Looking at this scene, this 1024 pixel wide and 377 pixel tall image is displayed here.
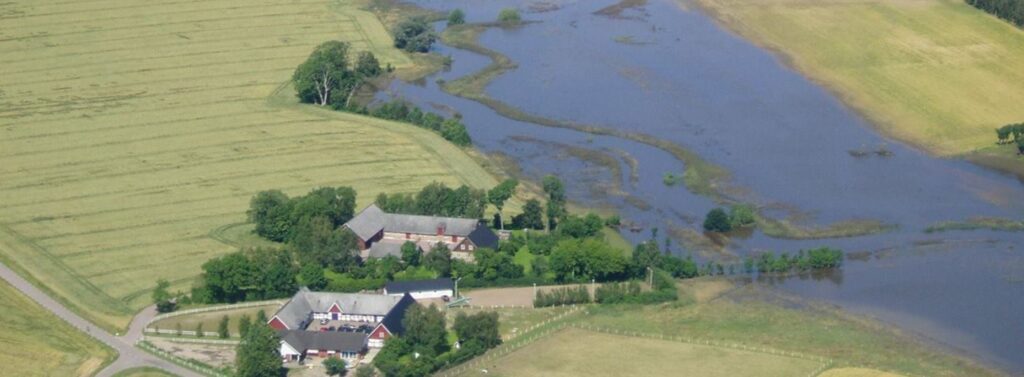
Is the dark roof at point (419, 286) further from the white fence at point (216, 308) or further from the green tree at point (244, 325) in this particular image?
the green tree at point (244, 325)

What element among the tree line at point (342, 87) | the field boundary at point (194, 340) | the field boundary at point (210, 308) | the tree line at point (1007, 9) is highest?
the tree line at point (1007, 9)

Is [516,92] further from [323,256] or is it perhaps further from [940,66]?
[323,256]

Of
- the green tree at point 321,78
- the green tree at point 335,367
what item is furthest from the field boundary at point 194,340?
the green tree at point 321,78

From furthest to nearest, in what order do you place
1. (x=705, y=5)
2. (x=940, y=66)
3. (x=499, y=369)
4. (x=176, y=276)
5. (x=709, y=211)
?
(x=705, y=5) → (x=940, y=66) → (x=709, y=211) → (x=176, y=276) → (x=499, y=369)

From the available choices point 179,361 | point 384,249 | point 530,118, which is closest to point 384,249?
point 384,249

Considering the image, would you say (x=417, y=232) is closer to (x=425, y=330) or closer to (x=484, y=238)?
(x=484, y=238)

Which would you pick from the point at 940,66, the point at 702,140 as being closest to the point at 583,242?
the point at 702,140

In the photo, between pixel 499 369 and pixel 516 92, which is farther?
pixel 516 92
